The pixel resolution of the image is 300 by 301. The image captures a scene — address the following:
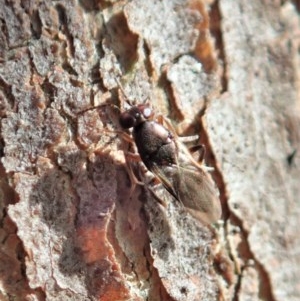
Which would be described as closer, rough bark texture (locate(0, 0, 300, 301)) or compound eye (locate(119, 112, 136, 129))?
rough bark texture (locate(0, 0, 300, 301))

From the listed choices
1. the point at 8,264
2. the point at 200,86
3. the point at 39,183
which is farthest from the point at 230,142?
the point at 8,264

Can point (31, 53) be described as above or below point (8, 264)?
above

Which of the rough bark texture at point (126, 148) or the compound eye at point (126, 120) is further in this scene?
the compound eye at point (126, 120)

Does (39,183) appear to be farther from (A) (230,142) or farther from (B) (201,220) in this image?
(A) (230,142)

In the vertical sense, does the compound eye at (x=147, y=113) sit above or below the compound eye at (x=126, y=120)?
above

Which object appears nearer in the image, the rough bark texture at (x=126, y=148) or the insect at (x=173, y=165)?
the rough bark texture at (x=126, y=148)

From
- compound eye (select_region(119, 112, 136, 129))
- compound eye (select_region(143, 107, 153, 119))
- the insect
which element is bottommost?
the insect

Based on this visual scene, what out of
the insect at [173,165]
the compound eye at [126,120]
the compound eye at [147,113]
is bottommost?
the insect at [173,165]
